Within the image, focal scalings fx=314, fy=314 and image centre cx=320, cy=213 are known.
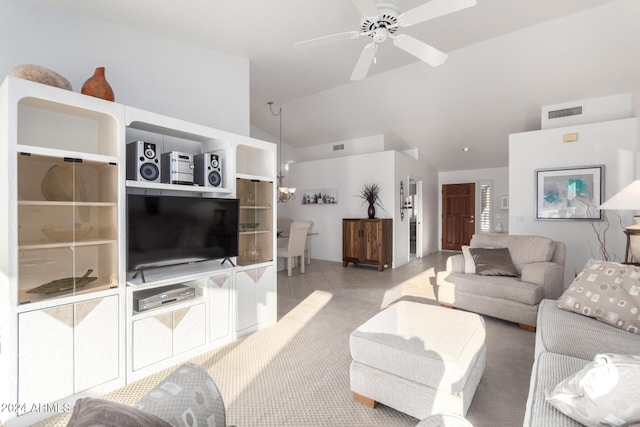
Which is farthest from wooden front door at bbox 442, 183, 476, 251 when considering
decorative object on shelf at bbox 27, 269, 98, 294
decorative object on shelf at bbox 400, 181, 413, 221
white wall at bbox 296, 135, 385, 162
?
decorative object on shelf at bbox 27, 269, 98, 294

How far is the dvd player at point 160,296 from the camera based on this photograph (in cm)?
232

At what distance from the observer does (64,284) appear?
2.01 m

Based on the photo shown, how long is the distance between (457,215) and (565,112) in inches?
158

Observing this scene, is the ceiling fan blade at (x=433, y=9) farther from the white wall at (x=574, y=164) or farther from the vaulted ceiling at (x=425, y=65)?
the white wall at (x=574, y=164)

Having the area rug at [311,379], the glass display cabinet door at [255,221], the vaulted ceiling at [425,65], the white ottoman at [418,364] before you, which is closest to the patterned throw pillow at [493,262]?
the area rug at [311,379]

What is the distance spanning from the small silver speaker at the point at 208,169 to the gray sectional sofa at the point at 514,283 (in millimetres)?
2785

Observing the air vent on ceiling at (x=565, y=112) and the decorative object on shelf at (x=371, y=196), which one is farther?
the decorative object on shelf at (x=371, y=196)

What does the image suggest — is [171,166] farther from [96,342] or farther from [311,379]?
[311,379]

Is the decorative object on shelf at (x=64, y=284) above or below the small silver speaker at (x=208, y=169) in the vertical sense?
below

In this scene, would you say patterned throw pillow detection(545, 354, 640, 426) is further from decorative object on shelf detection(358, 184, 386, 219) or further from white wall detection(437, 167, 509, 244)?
white wall detection(437, 167, 509, 244)

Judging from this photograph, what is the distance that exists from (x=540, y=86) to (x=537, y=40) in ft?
3.15

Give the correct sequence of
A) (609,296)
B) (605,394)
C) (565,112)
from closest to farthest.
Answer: (605,394)
(609,296)
(565,112)

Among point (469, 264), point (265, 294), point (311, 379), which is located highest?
point (469, 264)

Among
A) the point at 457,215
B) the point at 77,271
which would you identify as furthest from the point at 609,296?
the point at 457,215
